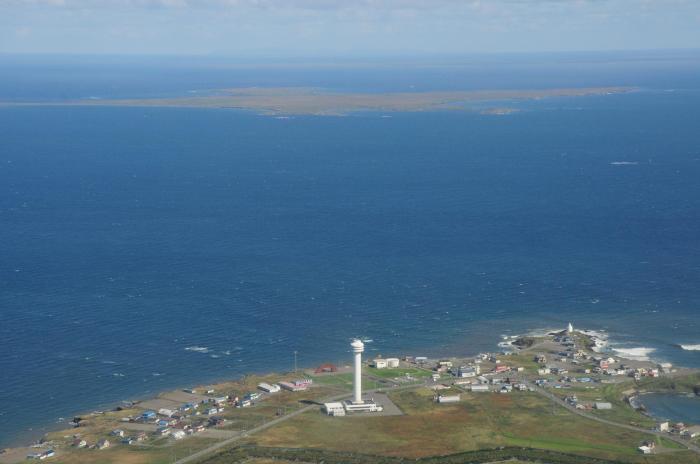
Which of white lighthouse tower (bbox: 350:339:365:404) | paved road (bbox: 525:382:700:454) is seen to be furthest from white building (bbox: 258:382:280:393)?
paved road (bbox: 525:382:700:454)

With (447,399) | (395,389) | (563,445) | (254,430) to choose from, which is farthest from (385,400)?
(563,445)

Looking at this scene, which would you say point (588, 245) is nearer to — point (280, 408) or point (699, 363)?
point (699, 363)

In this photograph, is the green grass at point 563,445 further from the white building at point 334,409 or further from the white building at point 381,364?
the white building at point 381,364

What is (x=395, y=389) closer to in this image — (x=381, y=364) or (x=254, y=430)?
(x=381, y=364)

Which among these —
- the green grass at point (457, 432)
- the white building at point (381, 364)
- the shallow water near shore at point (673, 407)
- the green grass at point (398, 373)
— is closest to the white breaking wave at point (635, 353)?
the shallow water near shore at point (673, 407)

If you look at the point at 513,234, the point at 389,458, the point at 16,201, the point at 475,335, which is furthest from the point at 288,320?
the point at 16,201

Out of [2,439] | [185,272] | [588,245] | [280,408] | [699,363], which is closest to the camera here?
[2,439]
